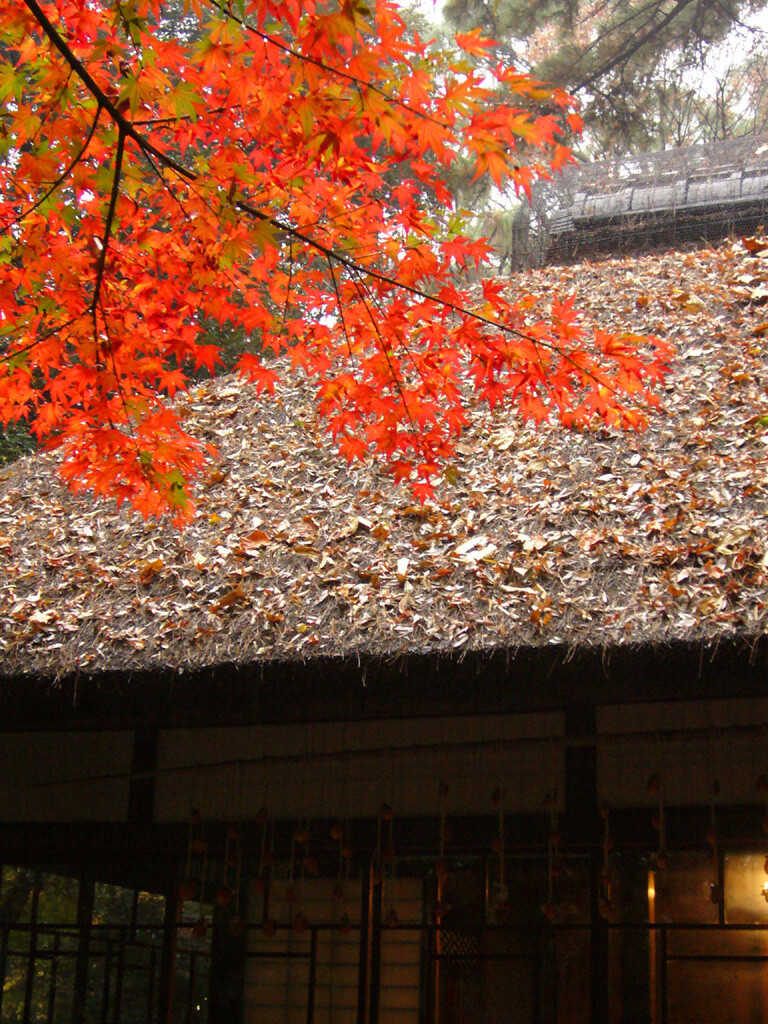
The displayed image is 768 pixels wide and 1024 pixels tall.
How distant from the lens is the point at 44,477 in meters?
6.34

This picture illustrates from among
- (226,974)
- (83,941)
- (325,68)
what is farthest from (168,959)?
(325,68)

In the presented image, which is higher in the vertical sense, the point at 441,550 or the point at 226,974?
the point at 441,550

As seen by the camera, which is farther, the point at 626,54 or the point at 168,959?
the point at 626,54

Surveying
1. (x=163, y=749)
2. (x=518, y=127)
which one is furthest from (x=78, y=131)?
(x=163, y=749)

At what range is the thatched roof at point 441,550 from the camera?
145 inches

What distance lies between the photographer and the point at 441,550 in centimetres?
430

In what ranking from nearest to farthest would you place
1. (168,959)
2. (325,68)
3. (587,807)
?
(325,68), (587,807), (168,959)

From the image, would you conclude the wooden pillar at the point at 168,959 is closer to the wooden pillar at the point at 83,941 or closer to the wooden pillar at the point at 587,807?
the wooden pillar at the point at 83,941

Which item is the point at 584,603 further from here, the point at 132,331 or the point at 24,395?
the point at 24,395

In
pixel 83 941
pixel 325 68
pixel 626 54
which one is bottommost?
pixel 83 941

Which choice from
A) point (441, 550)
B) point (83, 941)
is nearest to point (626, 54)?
point (441, 550)

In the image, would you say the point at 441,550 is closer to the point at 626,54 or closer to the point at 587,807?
the point at 587,807

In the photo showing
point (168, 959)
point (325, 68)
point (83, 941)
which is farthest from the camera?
point (83, 941)

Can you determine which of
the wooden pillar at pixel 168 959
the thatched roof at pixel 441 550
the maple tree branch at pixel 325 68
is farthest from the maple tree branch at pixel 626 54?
the wooden pillar at pixel 168 959
